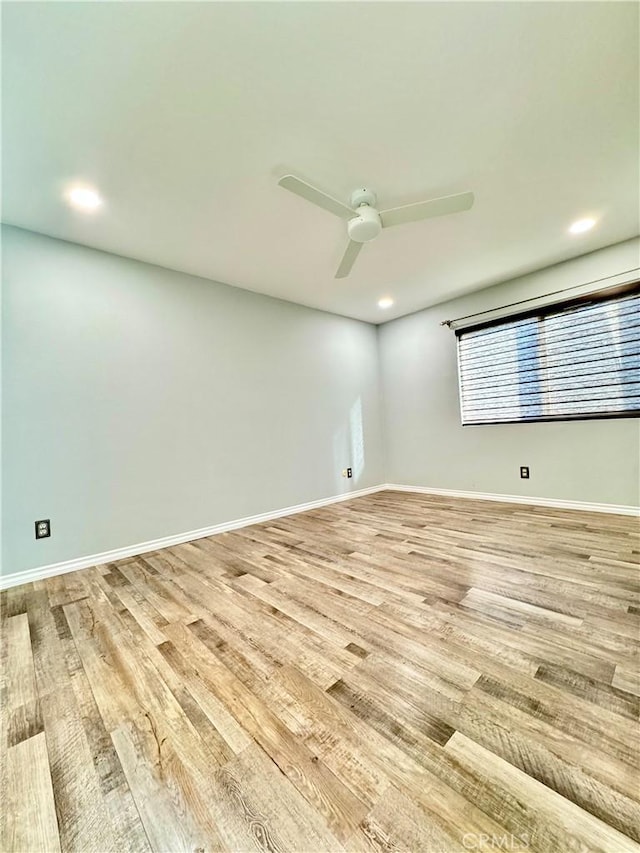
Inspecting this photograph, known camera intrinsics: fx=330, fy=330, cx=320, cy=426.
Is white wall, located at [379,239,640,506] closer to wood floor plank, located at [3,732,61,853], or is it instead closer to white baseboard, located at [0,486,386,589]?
white baseboard, located at [0,486,386,589]

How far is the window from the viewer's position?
296cm

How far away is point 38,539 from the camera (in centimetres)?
229

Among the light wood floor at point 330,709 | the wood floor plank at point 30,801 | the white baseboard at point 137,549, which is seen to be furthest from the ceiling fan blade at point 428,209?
the white baseboard at point 137,549

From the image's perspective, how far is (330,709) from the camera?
42.6 inches

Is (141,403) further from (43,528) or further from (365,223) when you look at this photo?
(365,223)

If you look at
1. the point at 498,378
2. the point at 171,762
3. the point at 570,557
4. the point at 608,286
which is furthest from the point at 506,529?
the point at 171,762

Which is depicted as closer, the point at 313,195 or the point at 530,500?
A: the point at 313,195

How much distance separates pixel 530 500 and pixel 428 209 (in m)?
3.08

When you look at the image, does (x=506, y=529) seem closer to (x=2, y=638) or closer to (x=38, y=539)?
(x=2, y=638)

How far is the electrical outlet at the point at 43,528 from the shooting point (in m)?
2.29

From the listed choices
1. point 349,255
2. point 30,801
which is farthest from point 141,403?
point 30,801

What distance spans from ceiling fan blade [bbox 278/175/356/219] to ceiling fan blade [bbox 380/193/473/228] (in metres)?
0.23

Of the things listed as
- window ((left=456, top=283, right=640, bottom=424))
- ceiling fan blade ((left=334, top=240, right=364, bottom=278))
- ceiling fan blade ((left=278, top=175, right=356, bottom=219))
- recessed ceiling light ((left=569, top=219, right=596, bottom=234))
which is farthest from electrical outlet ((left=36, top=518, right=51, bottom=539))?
recessed ceiling light ((left=569, top=219, right=596, bottom=234))

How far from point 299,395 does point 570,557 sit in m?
2.85
